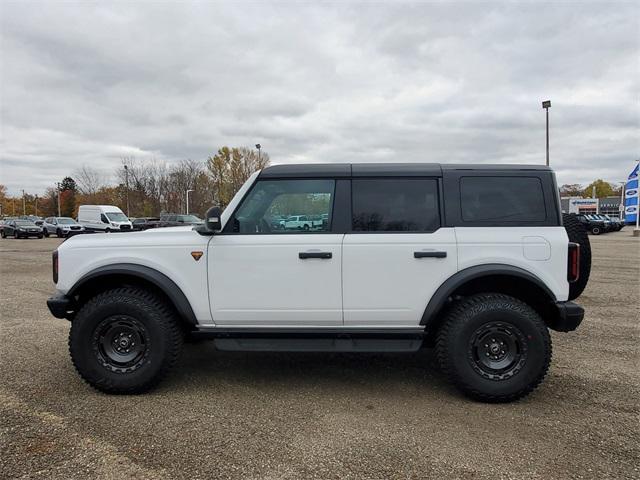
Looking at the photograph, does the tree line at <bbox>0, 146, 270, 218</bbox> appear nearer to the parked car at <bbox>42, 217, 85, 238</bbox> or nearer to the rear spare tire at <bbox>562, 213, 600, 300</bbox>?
the parked car at <bbox>42, 217, 85, 238</bbox>

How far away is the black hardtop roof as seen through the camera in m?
3.91

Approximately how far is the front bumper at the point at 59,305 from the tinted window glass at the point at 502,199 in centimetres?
347

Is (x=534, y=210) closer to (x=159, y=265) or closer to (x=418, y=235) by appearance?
(x=418, y=235)

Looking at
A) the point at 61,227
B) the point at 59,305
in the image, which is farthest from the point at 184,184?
the point at 59,305

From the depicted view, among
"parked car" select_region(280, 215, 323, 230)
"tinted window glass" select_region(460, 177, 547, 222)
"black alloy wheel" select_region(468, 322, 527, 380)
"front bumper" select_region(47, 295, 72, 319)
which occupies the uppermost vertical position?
"tinted window glass" select_region(460, 177, 547, 222)

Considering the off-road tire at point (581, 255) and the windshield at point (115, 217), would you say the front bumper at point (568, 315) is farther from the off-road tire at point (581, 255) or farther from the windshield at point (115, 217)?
the windshield at point (115, 217)

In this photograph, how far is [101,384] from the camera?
383 cm

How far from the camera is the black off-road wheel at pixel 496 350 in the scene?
12.0 ft

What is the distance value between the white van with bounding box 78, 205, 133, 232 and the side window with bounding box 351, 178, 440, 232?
32925 millimetres

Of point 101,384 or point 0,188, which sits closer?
point 101,384

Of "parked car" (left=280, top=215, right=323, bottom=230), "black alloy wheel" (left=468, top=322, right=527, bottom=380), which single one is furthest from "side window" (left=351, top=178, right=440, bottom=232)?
"black alloy wheel" (left=468, top=322, right=527, bottom=380)

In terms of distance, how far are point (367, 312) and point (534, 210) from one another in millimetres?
1646

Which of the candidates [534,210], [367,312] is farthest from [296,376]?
[534,210]

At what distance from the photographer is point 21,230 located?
33.8 metres
